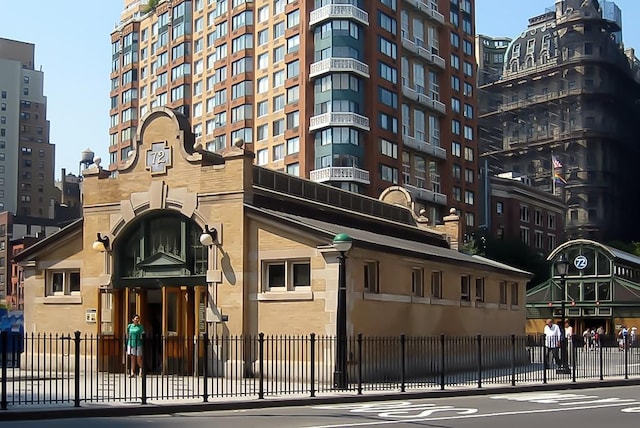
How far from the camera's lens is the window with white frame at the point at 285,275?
2716cm

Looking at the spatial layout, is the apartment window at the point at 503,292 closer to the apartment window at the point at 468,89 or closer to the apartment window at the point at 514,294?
the apartment window at the point at 514,294

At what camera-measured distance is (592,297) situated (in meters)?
71.6

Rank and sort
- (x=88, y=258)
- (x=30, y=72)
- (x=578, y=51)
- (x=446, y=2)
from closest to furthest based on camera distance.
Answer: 1. (x=88, y=258)
2. (x=446, y=2)
3. (x=578, y=51)
4. (x=30, y=72)

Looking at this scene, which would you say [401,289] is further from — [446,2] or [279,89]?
[446,2]

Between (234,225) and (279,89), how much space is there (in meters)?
56.8

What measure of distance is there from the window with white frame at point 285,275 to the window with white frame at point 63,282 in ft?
26.4

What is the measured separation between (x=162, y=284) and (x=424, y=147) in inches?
2411

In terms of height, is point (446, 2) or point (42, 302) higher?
point (446, 2)

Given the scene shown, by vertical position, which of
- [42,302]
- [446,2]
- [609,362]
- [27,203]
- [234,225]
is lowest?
[609,362]

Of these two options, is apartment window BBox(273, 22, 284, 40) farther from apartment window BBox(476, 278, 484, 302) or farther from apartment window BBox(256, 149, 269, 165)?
apartment window BBox(476, 278, 484, 302)

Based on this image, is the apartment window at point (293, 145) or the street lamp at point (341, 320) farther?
the apartment window at point (293, 145)

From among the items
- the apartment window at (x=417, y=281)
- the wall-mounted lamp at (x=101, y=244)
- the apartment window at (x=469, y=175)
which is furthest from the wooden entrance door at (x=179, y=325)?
the apartment window at (x=469, y=175)

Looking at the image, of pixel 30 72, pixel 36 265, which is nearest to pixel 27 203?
pixel 30 72

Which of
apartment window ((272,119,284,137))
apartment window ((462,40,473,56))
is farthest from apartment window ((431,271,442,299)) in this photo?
apartment window ((462,40,473,56))
